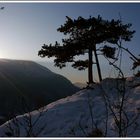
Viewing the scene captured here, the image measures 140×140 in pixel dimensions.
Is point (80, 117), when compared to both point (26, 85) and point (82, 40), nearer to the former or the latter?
point (82, 40)

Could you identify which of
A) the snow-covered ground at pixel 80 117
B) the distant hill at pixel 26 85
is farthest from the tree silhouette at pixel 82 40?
the distant hill at pixel 26 85

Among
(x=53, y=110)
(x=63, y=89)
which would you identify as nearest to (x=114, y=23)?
(x=53, y=110)

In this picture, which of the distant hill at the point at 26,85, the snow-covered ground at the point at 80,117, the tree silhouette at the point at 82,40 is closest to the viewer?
the snow-covered ground at the point at 80,117

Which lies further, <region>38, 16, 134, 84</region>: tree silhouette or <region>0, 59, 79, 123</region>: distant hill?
<region>0, 59, 79, 123</region>: distant hill

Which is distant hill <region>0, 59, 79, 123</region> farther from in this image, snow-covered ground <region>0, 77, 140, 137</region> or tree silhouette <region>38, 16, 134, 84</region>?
snow-covered ground <region>0, 77, 140, 137</region>

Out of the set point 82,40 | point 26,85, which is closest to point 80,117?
point 82,40

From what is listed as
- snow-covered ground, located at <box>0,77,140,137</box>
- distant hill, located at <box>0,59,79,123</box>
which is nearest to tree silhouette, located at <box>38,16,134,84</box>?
snow-covered ground, located at <box>0,77,140,137</box>

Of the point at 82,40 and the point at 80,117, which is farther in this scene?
the point at 82,40

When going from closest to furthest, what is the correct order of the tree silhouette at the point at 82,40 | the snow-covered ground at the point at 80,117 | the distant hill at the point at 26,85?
1. the snow-covered ground at the point at 80,117
2. the tree silhouette at the point at 82,40
3. the distant hill at the point at 26,85

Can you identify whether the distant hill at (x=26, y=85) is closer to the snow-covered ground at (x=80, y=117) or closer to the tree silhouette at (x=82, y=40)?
the tree silhouette at (x=82, y=40)

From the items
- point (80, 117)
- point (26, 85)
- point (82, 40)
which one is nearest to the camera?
point (80, 117)

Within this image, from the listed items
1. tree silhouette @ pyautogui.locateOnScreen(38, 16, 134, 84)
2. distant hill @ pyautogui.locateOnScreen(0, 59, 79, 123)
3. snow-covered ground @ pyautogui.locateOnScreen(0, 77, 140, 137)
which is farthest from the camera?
distant hill @ pyautogui.locateOnScreen(0, 59, 79, 123)

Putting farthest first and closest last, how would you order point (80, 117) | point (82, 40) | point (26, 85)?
point (26, 85), point (82, 40), point (80, 117)
